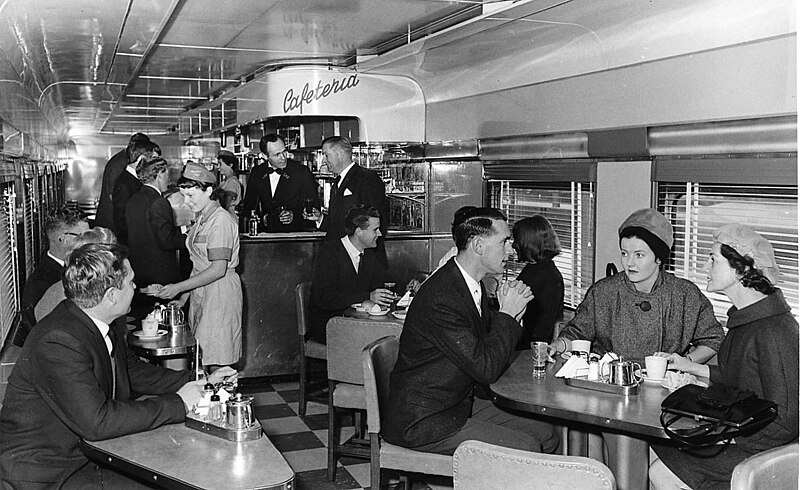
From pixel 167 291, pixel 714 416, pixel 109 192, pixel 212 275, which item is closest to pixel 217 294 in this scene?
pixel 212 275

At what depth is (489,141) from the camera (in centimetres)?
552

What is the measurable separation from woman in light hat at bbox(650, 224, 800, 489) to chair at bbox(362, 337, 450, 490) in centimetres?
71

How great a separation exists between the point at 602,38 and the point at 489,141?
1.45m

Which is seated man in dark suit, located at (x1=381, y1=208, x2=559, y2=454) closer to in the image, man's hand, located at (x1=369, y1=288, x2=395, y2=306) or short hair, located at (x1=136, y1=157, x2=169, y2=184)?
man's hand, located at (x1=369, y1=288, x2=395, y2=306)

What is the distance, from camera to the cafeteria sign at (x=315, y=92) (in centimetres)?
626

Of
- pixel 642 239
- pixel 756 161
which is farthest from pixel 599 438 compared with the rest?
pixel 756 161

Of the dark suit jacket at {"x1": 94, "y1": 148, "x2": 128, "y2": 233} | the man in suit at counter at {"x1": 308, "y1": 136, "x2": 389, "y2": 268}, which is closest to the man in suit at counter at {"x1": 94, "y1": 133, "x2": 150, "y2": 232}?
the dark suit jacket at {"x1": 94, "y1": 148, "x2": 128, "y2": 233}

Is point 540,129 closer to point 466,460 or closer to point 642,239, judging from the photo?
point 642,239

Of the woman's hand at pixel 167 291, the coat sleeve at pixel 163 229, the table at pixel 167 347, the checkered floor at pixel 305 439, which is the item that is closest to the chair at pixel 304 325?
the checkered floor at pixel 305 439

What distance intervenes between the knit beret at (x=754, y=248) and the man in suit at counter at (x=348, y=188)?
2.86 m

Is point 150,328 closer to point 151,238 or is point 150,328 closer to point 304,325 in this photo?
point 304,325

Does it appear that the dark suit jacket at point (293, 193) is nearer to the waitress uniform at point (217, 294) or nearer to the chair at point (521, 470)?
the waitress uniform at point (217, 294)

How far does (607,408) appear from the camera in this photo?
2.49 m

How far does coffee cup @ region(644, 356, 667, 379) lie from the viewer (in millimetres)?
2738
